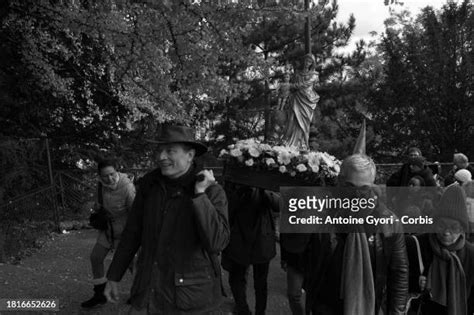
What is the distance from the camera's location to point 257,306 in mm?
4664

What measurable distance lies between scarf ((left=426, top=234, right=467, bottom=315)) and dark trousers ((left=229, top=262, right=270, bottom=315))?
1.78 m

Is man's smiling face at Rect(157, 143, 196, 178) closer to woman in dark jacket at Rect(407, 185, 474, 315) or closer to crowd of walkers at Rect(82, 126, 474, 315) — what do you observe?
crowd of walkers at Rect(82, 126, 474, 315)

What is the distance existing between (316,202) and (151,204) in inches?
58.4

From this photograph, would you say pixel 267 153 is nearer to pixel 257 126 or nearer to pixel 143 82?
pixel 143 82

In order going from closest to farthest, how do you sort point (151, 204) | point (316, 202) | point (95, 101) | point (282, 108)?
1. point (151, 204)
2. point (316, 202)
3. point (282, 108)
4. point (95, 101)

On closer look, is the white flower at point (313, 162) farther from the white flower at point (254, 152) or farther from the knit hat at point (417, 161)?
the knit hat at point (417, 161)

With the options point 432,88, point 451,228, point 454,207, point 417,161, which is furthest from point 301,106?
point 432,88

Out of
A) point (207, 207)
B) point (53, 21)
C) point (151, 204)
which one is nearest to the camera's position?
point (207, 207)

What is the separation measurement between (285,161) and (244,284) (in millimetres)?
1393

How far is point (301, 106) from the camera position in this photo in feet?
32.9

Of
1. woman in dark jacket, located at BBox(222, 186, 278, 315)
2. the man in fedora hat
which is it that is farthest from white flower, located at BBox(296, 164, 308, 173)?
the man in fedora hat

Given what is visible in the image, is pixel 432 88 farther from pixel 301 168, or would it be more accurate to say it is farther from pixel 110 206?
pixel 110 206

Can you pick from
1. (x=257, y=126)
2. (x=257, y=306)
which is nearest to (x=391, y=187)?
(x=257, y=306)

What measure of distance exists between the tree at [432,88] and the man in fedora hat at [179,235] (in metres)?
16.7
